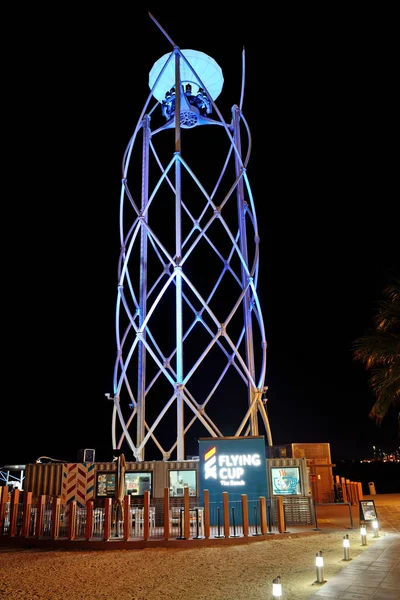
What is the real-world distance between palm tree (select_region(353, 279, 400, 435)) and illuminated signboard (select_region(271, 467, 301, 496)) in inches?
209

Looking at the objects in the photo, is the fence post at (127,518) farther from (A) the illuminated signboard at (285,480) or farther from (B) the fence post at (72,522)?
(A) the illuminated signboard at (285,480)

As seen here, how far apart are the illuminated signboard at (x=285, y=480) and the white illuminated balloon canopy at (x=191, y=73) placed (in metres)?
18.5

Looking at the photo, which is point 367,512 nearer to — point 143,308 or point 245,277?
point 245,277

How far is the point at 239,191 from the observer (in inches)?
1001

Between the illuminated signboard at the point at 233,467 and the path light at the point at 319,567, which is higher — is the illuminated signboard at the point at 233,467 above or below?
above

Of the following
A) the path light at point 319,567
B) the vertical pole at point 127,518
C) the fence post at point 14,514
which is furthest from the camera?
the fence post at point 14,514

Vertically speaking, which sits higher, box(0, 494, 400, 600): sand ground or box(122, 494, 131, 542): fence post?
box(122, 494, 131, 542): fence post

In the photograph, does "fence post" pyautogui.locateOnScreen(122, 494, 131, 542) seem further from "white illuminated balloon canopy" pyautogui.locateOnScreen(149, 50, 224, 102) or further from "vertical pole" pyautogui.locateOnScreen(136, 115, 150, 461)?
"white illuminated balloon canopy" pyautogui.locateOnScreen(149, 50, 224, 102)

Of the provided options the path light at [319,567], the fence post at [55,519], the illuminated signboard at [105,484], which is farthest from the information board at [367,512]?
the illuminated signboard at [105,484]

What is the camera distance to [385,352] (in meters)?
12.0

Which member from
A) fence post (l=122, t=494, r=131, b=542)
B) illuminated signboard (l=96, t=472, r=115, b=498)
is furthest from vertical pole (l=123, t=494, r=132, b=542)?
illuminated signboard (l=96, t=472, r=115, b=498)

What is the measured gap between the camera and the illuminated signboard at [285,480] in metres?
17.1

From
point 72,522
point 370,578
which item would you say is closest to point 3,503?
point 72,522

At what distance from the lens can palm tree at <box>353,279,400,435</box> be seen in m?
11.9
